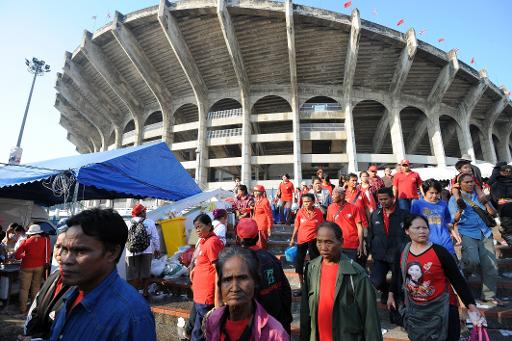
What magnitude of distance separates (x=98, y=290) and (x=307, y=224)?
10.4 feet

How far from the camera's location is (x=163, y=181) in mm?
6996

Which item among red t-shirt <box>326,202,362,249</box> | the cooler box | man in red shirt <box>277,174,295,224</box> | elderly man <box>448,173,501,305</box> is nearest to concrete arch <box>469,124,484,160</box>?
man in red shirt <box>277,174,295,224</box>

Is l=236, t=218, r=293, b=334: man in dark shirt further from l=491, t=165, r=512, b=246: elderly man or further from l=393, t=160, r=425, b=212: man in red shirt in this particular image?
l=491, t=165, r=512, b=246: elderly man

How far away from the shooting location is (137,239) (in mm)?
4457

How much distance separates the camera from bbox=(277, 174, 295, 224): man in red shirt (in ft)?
26.1

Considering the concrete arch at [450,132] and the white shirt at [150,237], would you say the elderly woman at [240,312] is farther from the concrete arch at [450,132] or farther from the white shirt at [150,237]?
the concrete arch at [450,132]

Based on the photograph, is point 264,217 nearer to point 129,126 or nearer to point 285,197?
point 285,197

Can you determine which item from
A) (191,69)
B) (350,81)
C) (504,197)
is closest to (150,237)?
(504,197)

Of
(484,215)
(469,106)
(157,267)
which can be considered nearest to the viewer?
(484,215)

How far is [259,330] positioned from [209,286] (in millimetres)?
1579

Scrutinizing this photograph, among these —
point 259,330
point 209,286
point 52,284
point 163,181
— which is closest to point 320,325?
point 259,330

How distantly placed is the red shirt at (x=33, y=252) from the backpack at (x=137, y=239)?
6.17ft

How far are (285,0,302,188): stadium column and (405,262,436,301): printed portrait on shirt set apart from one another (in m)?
15.4

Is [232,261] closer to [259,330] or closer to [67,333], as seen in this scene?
[259,330]
